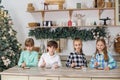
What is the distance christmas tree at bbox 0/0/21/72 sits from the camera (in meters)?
4.28

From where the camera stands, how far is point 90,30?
4742 mm

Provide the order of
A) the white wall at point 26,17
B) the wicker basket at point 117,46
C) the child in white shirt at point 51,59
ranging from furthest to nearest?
1. the white wall at point 26,17
2. the wicker basket at point 117,46
3. the child in white shirt at point 51,59

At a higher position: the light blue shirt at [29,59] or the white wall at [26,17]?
the white wall at [26,17]

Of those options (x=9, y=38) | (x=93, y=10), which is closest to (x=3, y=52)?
(x=9, y=38)

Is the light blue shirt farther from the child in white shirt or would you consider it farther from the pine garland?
the pine garland

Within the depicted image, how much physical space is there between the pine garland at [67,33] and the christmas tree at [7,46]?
0.56 metres

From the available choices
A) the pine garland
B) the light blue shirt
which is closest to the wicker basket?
the pine garland

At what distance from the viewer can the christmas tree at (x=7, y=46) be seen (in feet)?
14.0

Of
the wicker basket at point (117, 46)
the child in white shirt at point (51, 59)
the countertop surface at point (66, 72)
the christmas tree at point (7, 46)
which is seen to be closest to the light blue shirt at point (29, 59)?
the child in white shirt at point (51, 59)

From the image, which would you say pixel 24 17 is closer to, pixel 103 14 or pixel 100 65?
pixel 103 14

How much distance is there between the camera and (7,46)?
433cm

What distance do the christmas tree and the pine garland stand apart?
1.83 feet

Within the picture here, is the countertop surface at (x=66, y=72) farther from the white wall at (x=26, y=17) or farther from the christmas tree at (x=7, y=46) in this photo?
the white wall at (x=26, y=17)

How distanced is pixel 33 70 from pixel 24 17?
239 centimetres
